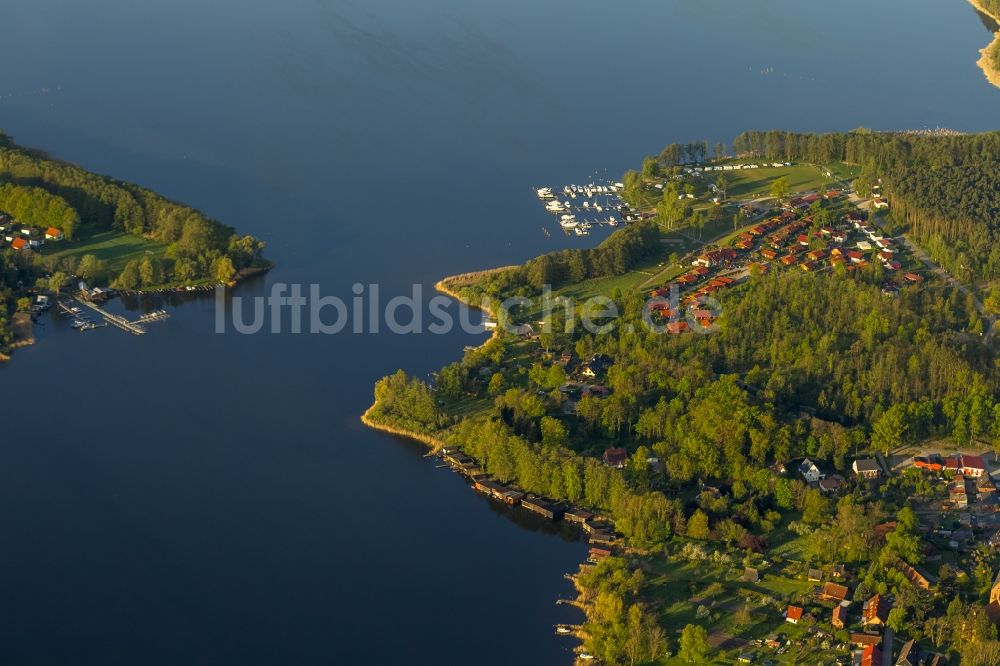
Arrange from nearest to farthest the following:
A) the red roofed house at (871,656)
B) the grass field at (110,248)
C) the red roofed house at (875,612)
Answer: the red roofed house at (871,656) → the red roofed house at (875,612) → the grass field at (110,248)

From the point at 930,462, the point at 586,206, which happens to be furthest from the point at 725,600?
the point at 586,206

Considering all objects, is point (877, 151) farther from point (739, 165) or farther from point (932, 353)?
point (932, 353)

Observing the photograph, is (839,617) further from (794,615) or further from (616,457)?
(616,457)

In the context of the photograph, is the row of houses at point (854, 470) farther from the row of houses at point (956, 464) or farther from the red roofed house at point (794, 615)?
the red roofed house at point (794, 615)

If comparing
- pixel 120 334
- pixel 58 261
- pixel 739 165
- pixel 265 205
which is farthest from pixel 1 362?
pixel 739 165

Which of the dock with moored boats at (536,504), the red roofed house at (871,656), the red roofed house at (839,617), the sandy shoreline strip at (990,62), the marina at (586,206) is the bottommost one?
the red roofed house at (871,656)

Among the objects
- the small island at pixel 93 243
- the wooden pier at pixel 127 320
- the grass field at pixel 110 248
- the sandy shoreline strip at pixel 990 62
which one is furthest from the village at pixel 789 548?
the sandy shoreline strip at pixel 990 62
